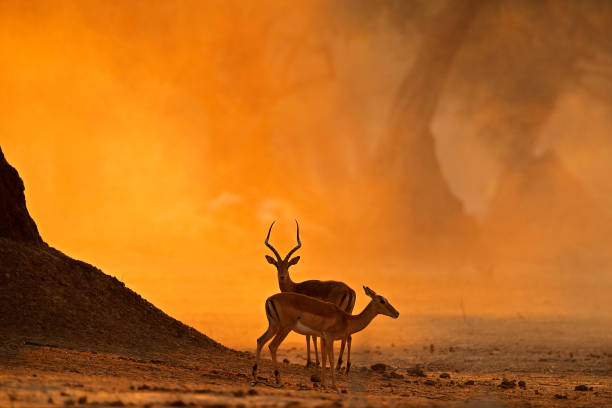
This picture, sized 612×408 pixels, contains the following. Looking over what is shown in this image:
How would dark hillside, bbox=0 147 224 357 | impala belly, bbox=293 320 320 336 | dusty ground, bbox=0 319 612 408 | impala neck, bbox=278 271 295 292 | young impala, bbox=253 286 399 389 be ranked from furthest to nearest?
impala neck, bbox=278 271 295 292 → dark hillside, bbox=0 147 224 357 → impala belly, bbox=293 320 320 336 → young impala, bbox=253 286 399 389 → dusty ground, bbox=0 319 612 408

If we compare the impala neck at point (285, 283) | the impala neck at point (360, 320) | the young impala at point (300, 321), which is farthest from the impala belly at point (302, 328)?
the impala neck at point (285, 283)

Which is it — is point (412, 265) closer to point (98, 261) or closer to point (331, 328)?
point (98, 261)

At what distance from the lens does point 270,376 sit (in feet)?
67.8

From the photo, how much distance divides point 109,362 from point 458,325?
110 ft

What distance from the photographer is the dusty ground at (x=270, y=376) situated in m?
14.7

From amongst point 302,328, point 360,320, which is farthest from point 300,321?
point 360,320

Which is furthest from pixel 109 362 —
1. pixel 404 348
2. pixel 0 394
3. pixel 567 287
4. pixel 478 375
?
pixel 567 287

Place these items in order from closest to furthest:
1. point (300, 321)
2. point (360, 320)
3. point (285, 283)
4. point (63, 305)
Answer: point (300, 321) → point (360, 320) → point (63, 305) → point (285, 283)

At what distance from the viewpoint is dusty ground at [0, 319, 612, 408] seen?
48.3 feet

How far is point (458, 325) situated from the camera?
4994 centimetres

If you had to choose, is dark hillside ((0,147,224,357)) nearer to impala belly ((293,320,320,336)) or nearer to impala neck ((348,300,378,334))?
impala belly ((293,320,320,336))

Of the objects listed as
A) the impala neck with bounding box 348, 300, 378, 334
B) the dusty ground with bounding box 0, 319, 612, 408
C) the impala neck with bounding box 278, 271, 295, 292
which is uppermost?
the impala neck with bounding box 278, 271, 295, 292

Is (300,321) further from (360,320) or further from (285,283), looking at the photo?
(285,283)

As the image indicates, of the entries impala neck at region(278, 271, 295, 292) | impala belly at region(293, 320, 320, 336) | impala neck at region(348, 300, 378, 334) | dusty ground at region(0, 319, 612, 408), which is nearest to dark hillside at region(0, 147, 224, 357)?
dusty ground at region(0, 319, 612, 408)
